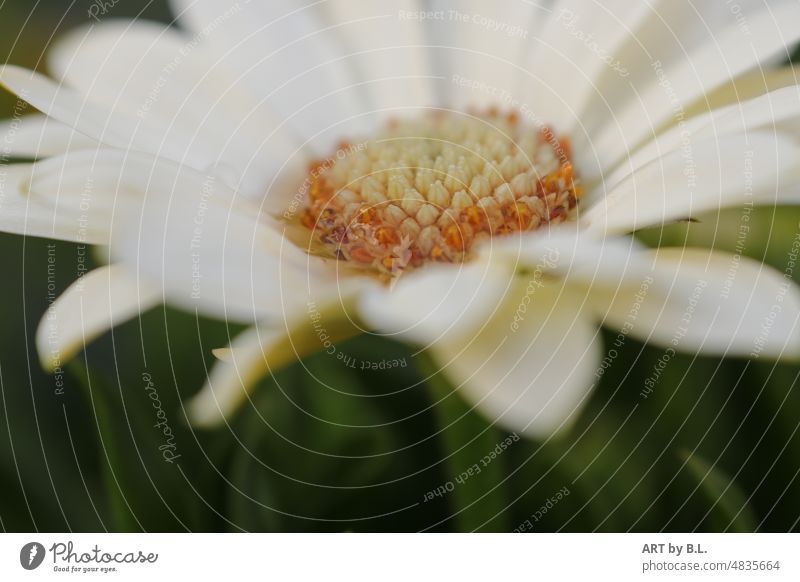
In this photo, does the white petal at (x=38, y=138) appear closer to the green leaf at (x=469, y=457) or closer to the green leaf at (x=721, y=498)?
the green leaf at (x=469, y=457)

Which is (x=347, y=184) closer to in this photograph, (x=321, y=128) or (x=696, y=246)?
(x=321, y=128)

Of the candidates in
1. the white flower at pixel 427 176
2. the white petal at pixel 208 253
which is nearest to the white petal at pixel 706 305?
the white flower at pixel 427 176

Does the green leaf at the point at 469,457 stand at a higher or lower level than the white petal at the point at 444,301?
lower

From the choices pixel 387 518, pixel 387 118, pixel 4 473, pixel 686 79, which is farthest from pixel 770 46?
pixel 4 473

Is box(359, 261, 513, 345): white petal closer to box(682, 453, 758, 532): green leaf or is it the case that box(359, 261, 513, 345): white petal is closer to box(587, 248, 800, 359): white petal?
box(587, 248, 800, 359): white petal

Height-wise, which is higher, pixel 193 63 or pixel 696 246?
pixel 193 63

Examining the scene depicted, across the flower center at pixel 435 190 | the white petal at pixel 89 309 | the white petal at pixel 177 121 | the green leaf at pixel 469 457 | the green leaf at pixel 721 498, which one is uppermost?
the white petal at pixel 177 121
